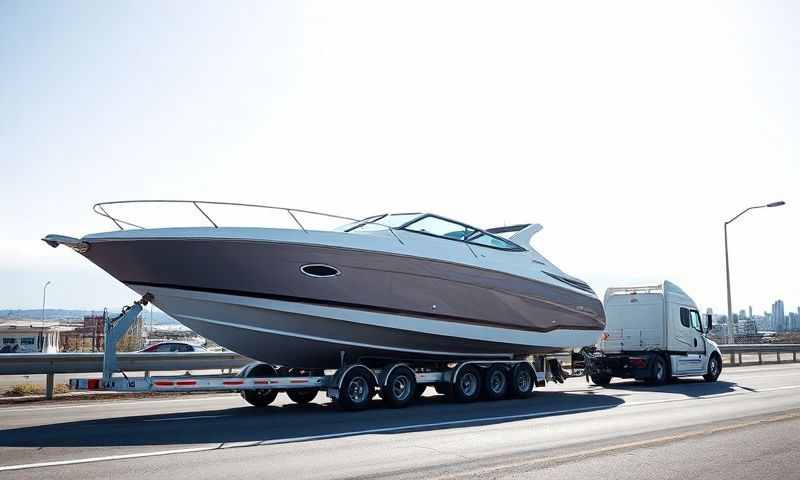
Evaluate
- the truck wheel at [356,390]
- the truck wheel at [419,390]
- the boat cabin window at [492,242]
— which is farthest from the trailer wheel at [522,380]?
the truck wheel at [356,390]

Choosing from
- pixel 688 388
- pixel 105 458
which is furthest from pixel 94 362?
pixel 688 388

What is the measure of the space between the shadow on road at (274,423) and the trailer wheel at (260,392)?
334 millimetres

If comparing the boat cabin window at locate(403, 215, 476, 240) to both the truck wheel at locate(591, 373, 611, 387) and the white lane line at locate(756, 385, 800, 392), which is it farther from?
the white lane line at locate(756, 385, 800, 392)

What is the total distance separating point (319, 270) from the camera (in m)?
11.8

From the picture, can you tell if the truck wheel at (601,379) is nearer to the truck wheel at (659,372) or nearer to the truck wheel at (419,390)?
the truck wheel at (659,372)

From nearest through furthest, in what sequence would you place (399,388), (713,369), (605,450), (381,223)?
(605,450)
(399,388)
(381,223)
(713,369)

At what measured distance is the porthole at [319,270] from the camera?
1174cm

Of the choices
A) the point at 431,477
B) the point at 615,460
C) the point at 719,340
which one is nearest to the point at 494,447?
the point at 615,460

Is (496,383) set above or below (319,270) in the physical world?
below

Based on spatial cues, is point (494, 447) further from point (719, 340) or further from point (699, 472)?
point (719, 340)

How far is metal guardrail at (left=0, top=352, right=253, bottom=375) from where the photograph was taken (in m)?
14.1

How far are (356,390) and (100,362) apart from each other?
638 cm

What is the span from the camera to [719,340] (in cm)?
5272

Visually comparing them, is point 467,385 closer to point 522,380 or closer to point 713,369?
point 522,380
